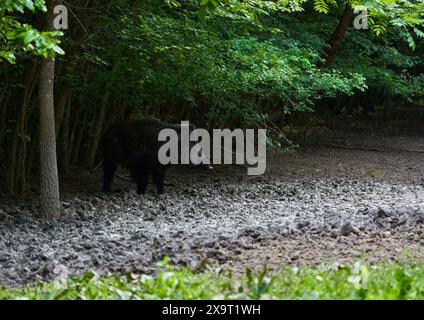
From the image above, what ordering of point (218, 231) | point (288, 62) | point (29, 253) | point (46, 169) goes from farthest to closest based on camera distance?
point (288, 62) → point (46, 169) → point (218, 231) → point (29, 253)

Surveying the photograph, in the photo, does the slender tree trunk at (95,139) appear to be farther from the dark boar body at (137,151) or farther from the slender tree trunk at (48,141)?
the slender tree trunk at (48,141)

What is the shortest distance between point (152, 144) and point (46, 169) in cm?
259

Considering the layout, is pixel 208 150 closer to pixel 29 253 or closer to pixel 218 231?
pixel 218 231

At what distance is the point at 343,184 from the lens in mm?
11758

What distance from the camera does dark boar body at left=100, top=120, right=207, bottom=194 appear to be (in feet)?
34.3

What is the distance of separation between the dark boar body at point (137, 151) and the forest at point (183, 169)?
27 cm

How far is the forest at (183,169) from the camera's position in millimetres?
5867

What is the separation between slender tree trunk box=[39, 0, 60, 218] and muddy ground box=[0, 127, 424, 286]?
0.27 metres

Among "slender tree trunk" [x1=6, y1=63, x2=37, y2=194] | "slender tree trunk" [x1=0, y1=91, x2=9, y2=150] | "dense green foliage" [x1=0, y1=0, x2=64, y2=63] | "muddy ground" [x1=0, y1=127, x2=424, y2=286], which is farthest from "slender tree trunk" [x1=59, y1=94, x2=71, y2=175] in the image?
"dense green foliage" [x1=0, y1=0, x2=64, y2=63]

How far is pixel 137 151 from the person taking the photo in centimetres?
1056

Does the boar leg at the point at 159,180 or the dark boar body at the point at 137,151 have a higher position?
the dark boar body at the point at 137,151

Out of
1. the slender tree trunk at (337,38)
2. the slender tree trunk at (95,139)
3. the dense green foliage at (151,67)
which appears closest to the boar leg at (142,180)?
the dense green foliage at (151,67)

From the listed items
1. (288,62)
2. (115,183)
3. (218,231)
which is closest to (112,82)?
(115,183)

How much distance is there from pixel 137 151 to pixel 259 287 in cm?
691
